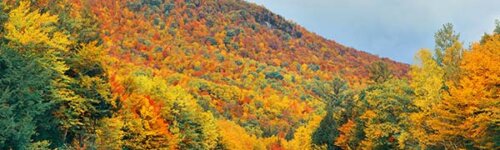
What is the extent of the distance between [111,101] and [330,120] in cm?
3805

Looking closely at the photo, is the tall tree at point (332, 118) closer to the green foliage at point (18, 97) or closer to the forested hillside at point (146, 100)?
the forested hillside at point (146, 100)

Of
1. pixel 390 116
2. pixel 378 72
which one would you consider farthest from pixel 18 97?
pixel 378 72

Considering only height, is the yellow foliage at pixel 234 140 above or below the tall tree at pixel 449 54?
below

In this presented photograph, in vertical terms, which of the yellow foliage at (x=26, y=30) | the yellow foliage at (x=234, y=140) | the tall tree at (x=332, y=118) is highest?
the yellow foliage at (x=26, y=30)

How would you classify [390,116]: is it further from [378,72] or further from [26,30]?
[26,30]

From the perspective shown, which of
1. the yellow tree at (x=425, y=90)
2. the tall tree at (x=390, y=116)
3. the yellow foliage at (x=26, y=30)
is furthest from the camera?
the tall tree at (x=390, y=116)

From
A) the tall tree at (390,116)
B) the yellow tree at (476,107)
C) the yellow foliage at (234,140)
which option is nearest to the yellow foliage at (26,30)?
the yellow tree at (476,107)

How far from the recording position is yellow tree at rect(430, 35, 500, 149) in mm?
31047

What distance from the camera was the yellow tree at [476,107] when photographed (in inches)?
1222

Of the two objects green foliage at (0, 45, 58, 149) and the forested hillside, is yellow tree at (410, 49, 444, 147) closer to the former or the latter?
the forested hillside

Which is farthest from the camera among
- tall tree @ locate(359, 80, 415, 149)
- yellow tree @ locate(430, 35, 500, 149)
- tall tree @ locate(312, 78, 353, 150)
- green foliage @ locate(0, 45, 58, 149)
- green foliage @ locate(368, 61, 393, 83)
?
green foliage @ locate(368, 61, 393, 83)

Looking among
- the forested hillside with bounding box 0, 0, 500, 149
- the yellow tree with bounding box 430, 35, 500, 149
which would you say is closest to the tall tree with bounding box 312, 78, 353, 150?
the forested hillside with bounding box 0, 0, 500, 149

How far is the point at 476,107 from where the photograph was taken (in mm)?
32531

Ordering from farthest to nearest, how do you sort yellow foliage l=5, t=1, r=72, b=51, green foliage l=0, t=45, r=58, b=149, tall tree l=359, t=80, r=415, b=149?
1. tall tree l=359, t=80, r=415, b=149
2. yellow foliage l=5, t=1, r=72, b=51
3. green foliage l=0, t=45, r=58, b=149
